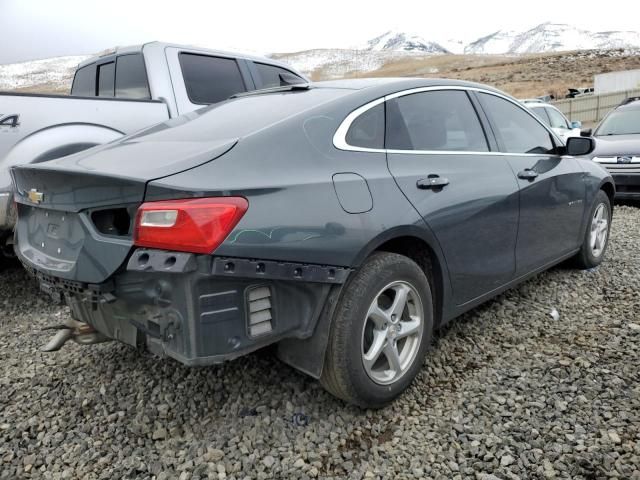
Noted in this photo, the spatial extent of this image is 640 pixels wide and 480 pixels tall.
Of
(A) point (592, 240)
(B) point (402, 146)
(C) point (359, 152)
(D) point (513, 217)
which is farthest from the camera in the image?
(A) point (592, 240)

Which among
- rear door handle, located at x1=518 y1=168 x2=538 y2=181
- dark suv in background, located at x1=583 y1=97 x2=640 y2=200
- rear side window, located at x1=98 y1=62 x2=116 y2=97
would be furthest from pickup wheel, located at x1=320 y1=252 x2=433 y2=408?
dark suv in background, located at x1=583 y1=97 x2=640 y2=200

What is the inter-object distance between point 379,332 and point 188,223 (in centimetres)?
108

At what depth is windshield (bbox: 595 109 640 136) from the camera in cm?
834

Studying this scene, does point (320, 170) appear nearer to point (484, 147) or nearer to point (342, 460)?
point (342, 460)

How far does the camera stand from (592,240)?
446 centimetres

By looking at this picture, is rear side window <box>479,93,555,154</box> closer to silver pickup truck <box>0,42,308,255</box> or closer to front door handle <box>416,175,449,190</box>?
front door handle <box>416,175,449,190</box>

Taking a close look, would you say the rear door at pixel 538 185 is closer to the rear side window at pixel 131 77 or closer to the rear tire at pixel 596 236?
the rear tire at pixel 596 236

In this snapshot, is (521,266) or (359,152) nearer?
(359,152)

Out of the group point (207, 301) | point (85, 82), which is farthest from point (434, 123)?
point (85, 82)

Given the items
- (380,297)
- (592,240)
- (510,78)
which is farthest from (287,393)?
(510,78)

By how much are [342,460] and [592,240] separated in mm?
3318

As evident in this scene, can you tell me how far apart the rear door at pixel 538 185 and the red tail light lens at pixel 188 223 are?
85.1 inches

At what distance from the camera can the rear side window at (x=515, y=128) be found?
346 cm

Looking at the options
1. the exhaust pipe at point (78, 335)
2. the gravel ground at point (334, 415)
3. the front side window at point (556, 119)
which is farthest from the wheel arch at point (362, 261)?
the front side window at point (556, 119)
